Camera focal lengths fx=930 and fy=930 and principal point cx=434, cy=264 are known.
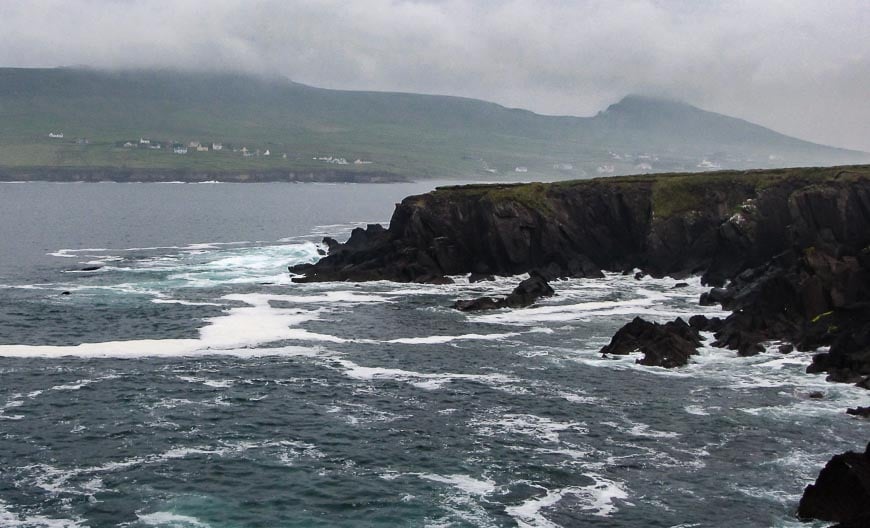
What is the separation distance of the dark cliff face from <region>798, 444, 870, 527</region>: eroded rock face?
203 ft

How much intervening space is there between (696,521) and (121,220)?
175541mm

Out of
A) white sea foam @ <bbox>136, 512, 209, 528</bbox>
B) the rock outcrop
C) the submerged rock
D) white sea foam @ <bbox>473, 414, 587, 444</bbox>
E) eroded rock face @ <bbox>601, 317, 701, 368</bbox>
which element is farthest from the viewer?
the rock outcrop

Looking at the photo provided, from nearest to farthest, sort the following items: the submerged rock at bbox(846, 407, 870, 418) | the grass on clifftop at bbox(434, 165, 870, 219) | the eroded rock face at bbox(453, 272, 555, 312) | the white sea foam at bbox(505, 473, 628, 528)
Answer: the white sea foam at bbox(505, 473, 628, 528) → the submerged rock at bbox(846, 407, 870, 418) → the eroded rock face at bbox(453, 272, 555, 312) → the grass on clifftop at bbox(434, 165, 870, 219)

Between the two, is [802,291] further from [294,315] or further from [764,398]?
[294,315]

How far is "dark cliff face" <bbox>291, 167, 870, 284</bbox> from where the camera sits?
332 ft

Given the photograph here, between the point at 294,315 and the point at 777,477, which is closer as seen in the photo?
the point at 777,477

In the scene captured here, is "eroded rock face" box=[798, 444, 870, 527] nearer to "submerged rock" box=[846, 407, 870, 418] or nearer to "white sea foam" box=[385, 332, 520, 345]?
"submerged rock" box=[846, 407, 870, 418]

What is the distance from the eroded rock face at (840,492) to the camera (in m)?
34.8

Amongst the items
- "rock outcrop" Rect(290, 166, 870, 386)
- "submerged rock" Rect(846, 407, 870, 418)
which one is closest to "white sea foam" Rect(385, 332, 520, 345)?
"rock outcrop" Rect(290, 166, 870, 386)

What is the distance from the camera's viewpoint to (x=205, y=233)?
556 feet

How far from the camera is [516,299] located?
86750mm

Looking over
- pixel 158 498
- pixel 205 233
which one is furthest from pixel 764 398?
pixel 205 233

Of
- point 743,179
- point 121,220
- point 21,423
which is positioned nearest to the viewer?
A: point 21,423

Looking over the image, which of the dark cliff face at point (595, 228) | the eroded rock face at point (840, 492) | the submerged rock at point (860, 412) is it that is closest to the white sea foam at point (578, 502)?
the eroded rock face at point (840, 492)
